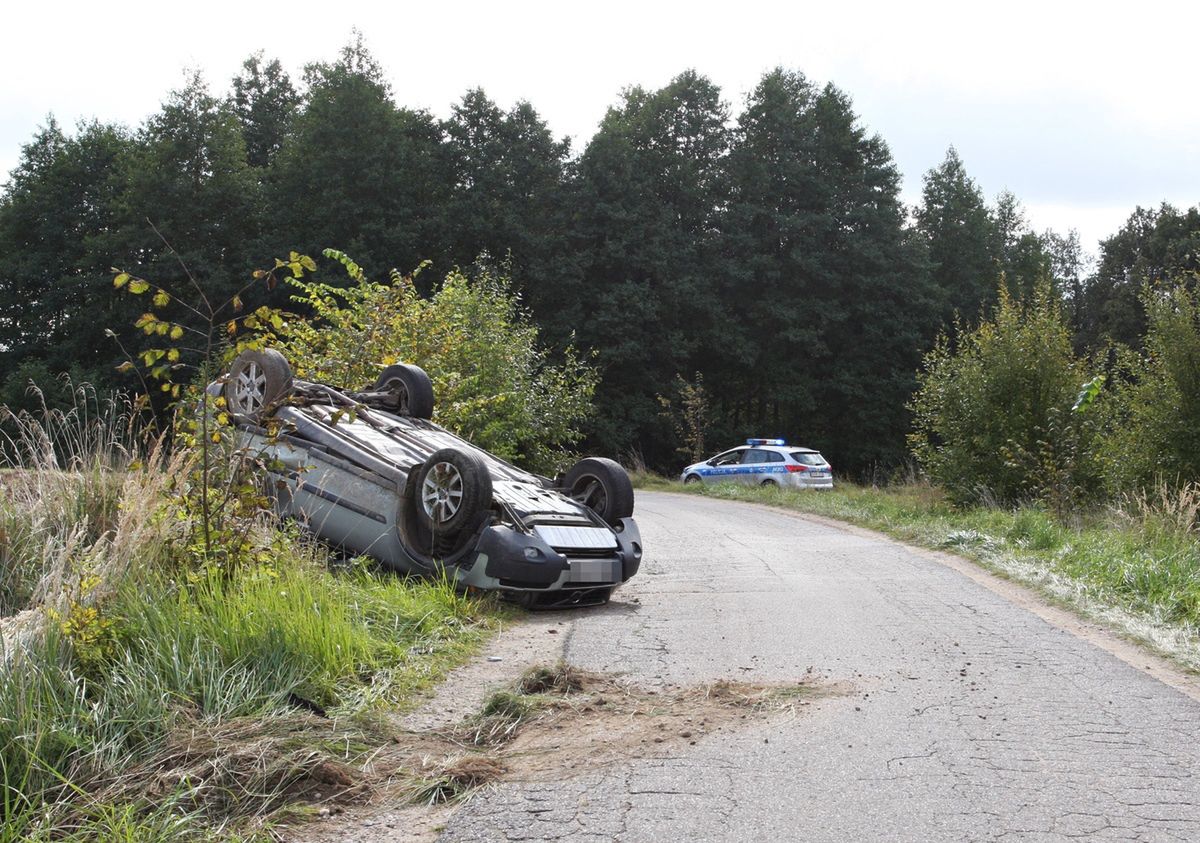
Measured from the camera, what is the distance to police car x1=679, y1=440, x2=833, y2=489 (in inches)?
1259

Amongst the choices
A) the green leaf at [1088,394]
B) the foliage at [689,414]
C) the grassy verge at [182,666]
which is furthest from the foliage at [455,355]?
the foliage at [689,414]

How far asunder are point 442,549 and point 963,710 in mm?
5029

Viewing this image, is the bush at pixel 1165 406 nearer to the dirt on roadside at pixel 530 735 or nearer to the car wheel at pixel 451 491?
the car wheel at pixel 451 491

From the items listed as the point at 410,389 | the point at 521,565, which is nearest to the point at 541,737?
the point at 521,565

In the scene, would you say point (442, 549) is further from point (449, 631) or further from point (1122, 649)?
point (1122, 649)

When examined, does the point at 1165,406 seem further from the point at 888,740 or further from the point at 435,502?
the point at 888,740

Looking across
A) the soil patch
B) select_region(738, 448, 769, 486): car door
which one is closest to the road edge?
the soil patch

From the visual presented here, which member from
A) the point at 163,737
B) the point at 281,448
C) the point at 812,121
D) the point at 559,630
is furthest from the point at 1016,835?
the point at 812,121

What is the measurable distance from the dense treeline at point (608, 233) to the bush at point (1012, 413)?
19.1 meters

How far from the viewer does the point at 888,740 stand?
549cm

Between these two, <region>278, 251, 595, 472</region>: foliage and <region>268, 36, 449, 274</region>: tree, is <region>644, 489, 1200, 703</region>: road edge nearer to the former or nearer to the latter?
<region>278, 251, 595, 472</region>: foliage

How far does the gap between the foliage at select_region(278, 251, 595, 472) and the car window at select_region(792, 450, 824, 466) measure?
10.0m

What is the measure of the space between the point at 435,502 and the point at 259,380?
8.27ft

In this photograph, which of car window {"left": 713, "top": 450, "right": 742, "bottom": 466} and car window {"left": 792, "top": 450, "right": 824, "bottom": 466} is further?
car window {"left": 713, "top": 450, "right": 742, "bottom": 466}
